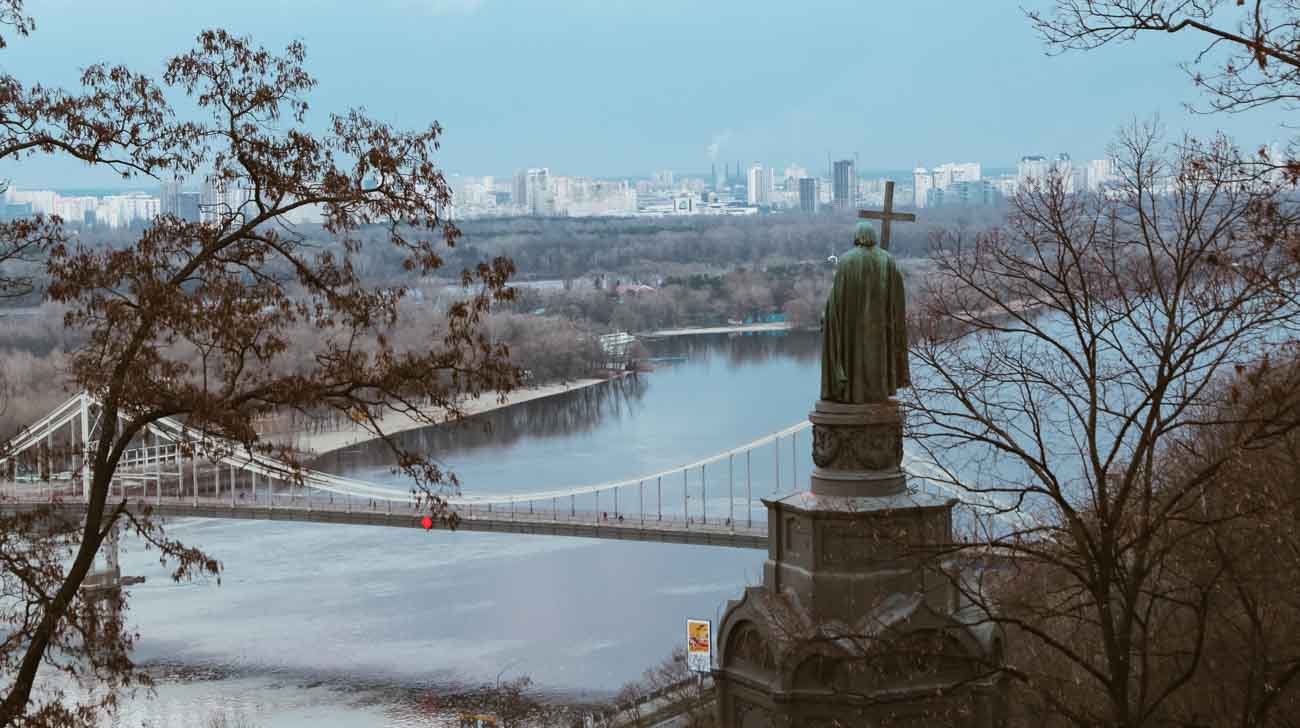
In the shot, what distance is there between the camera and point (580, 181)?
17638 cm

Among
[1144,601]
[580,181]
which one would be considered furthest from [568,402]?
[580,181]

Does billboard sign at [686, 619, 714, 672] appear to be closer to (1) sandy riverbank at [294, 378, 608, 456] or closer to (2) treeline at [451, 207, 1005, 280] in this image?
(1) sandy riverbank at [294, 378, 608, 456]

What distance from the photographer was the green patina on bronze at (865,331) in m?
6.02

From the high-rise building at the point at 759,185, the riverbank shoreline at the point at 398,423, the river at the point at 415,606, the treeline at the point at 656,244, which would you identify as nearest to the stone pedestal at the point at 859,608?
the river at the point at 415,606

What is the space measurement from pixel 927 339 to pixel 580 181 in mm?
171818

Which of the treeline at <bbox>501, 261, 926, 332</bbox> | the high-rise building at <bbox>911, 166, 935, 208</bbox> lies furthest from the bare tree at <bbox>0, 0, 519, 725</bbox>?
the high-rise building at <bbox>911, 166, 935, 208</bbox>

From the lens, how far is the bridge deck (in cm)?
2934

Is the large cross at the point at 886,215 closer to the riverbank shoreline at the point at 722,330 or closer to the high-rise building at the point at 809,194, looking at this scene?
the riverbank shoreline at the point at 722,330

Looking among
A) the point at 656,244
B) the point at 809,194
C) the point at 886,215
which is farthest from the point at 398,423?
the point at 809,194

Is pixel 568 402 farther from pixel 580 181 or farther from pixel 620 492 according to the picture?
pixel 580 181

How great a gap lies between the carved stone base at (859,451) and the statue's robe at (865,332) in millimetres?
76

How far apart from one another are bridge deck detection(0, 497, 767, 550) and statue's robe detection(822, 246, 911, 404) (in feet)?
73.4

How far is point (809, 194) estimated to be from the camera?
517ft

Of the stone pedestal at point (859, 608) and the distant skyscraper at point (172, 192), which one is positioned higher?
the distant skyscraper at point (172, 192)
